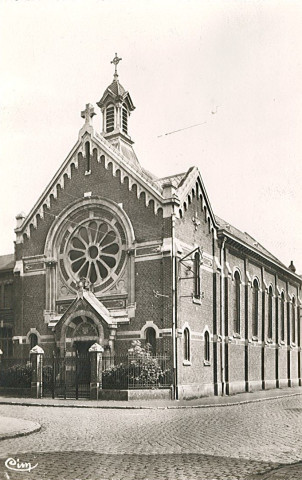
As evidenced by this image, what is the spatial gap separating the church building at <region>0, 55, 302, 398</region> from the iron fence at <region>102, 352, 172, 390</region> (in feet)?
Result: 1.45

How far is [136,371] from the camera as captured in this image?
2416 cm

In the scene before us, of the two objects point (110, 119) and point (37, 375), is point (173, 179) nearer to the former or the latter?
point (110, 119)

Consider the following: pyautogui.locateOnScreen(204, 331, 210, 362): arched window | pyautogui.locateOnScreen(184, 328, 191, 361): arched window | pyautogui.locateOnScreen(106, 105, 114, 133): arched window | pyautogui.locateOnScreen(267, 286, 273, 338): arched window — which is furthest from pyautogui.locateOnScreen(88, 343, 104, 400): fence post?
pyautogui.locateOnScreen(267, 286, 273, 338): arched window

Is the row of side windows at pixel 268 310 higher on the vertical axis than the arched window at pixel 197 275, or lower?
lower

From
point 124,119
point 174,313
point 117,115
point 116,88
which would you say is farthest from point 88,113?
point 174,313

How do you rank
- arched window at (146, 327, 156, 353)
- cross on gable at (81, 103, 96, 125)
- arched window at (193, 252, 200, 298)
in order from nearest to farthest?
arched window at (146, 327, 156, 353) → arched window at (193, 252, 200, 298) → cross on gable at (81, 103, 96, 125)

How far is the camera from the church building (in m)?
27.1

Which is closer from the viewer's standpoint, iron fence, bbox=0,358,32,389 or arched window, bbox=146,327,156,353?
iron fence, bbox=0,358,32,389

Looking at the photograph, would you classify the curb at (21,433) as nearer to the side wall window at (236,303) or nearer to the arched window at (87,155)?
the arched window at (87,155)

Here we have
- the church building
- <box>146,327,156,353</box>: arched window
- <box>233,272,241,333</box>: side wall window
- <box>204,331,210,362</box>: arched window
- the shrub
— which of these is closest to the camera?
the shrub

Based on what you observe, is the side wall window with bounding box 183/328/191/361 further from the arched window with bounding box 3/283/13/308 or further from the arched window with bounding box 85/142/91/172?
the arched window with bounding box 3/283/13/308

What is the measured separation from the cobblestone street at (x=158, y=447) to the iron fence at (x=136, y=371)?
17.8ft

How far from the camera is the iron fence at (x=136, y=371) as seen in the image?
23859 mm

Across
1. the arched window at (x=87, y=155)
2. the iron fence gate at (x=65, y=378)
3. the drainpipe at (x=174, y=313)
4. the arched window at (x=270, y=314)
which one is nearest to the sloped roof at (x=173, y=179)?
the arched window at (x=87, y=155)
